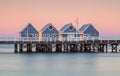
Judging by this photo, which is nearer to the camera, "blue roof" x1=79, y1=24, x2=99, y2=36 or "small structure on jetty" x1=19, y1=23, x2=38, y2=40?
"small structure on jetty" x1=19, y1=23, x2=38, y2=40

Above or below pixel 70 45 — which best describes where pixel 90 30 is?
above

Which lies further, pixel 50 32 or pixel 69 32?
pixel 69 32

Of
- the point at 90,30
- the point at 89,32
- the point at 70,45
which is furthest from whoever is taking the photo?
the point at 89,32

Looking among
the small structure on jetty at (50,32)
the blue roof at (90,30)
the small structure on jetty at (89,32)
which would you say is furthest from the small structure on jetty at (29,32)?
the blue roof at (90,30)

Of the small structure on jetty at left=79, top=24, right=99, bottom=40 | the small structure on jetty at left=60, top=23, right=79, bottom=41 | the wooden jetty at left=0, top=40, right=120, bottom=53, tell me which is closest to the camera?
the wooden jetty at left=0, top=40, right=120, bottom=53

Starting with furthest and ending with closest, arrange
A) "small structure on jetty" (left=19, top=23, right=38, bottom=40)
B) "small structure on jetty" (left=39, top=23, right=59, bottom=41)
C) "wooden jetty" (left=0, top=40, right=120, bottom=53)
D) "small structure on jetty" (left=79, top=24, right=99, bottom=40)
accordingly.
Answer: "small structure on jetty" (left=79, top=24, right=99, bottom=40) < "small structure on jetty" (left=19, top=23, right=38, bottom=40) < "small structure on jetty" (left=39, top=23, right=59, bottom=41) < "wooden jetty" (left=0, top=40, right=120, bottom=53)

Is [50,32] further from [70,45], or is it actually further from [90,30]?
[90,30]

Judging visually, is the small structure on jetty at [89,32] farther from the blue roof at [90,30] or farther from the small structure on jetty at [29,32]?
the small structure on jetty at [29,32]

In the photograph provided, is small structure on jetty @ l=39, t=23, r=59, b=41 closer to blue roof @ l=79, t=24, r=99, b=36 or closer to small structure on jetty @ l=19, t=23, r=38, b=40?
small structure on jetty @ l=19, t=23, r=38, b=40

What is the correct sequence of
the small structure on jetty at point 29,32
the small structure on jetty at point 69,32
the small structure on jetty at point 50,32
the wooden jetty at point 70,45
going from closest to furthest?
the wooden jetty at point 70,45 < the small structure on jetty at point 50,32 < the small structure on jetty at point 29,32 < the small structure on jetty at point 69,32

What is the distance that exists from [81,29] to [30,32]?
404 inches

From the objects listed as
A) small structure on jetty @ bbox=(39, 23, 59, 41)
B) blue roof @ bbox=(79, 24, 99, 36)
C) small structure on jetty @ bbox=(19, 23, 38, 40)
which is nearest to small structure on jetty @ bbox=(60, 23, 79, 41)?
small structure on jetty @ bbox=(39, 23, 59, 41)

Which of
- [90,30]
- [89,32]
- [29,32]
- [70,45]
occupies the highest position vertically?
[90,30]

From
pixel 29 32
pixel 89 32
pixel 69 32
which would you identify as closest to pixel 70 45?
pixel 69 32
